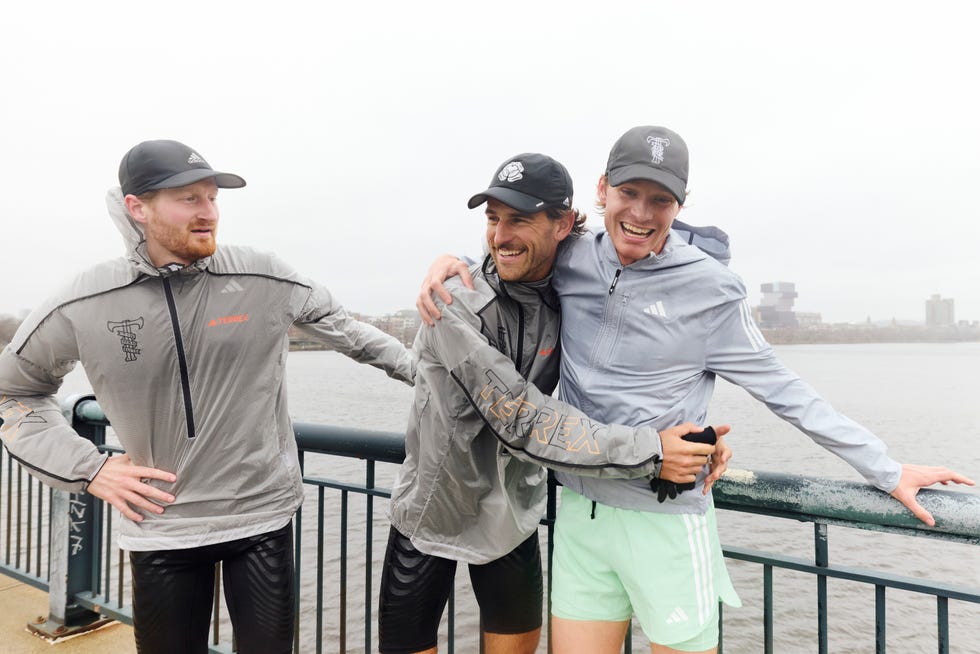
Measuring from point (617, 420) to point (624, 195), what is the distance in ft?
2.33

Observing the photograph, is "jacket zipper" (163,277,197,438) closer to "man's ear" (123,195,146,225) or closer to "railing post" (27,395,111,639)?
"man's ear" (123,195,146,225)

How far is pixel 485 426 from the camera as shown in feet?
7.06

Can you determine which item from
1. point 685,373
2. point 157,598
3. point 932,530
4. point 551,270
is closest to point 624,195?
point 551,270

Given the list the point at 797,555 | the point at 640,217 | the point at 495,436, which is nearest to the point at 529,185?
the point at 640,217

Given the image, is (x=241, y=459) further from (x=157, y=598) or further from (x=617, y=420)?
(x=617, y=420)

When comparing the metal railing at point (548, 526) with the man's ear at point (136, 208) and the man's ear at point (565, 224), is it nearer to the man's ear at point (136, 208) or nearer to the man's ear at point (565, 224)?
the man's ear at point (565, 224)

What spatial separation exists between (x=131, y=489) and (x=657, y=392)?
72.9 inches

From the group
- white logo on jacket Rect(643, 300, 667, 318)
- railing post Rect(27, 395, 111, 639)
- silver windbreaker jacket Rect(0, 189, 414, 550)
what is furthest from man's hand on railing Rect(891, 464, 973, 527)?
railing post Rect(27, 395, 111, 639)

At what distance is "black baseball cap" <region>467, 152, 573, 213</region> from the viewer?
2053 millimetres

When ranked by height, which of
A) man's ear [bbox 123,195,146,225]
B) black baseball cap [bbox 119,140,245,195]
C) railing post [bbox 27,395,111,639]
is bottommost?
railing post [bbox 27,395,111,639]

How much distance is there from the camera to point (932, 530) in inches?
72.4

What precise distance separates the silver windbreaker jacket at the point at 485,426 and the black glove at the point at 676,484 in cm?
9

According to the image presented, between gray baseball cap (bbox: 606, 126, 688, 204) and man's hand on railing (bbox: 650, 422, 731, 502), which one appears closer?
man's hand on railing (bbox: 650, 422, 731, 502)

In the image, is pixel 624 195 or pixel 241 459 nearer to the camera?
pixel 624 195
